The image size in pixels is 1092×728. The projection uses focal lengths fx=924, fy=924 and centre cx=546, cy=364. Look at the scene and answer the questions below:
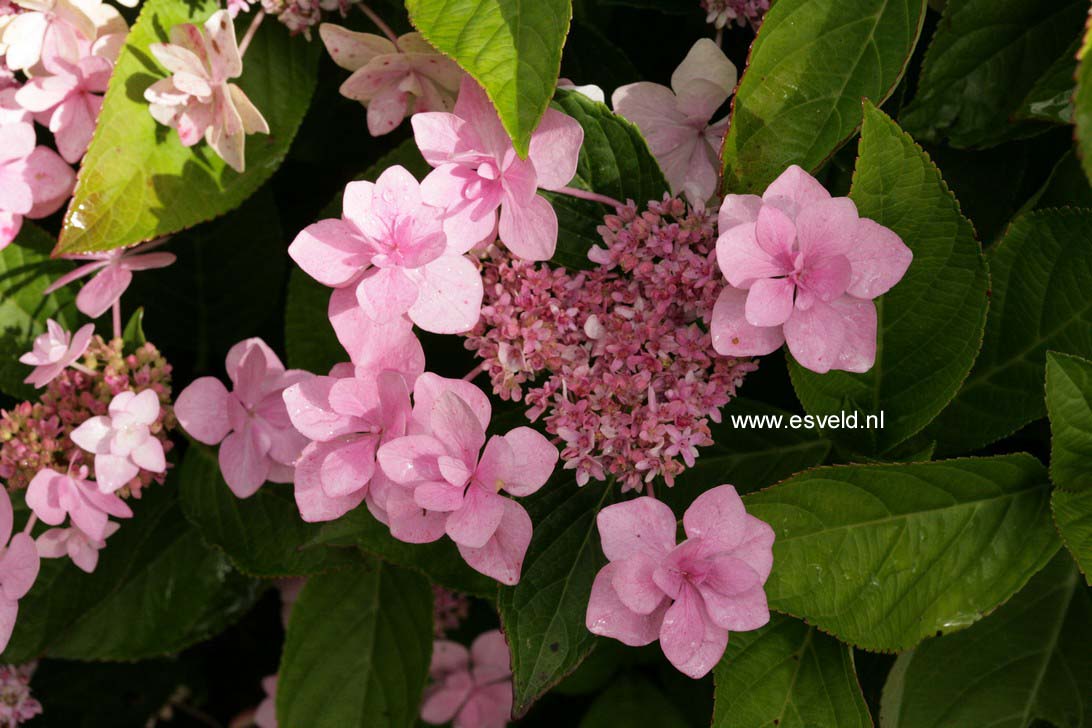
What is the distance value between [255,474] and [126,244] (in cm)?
21

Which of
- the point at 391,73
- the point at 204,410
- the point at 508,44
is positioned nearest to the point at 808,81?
the point at 508,44

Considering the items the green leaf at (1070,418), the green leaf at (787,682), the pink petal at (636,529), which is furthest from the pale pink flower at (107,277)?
the green leaf at (1070,418)

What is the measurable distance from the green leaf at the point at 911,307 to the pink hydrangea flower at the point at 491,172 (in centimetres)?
19

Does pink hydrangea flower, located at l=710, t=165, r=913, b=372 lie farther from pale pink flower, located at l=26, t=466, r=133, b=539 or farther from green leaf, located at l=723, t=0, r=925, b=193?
pale pink flower, located at l=26, t=466, r=133, b=539

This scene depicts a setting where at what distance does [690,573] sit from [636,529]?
0.15 feet

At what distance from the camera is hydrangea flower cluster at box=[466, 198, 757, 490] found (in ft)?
1.97

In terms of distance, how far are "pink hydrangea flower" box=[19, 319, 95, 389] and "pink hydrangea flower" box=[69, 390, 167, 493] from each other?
50 mm

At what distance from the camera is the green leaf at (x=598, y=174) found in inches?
24.9

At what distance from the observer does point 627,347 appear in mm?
602

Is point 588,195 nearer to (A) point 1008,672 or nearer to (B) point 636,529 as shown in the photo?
(B) point 636,529

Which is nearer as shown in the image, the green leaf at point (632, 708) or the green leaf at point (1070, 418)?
the green leaf at point (1070, 418)

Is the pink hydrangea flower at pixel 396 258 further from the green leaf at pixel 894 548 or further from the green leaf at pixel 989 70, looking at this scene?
the green leaf at pixel 989 70

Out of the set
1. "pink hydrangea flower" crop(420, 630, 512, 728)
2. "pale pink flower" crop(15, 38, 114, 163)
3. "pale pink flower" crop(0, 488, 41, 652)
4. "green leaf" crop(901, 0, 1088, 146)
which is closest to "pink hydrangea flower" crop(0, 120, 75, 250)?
"pale pink flower" crop(15, 38, 114, 163)

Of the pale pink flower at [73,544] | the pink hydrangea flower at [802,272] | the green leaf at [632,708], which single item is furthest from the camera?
the green leaf at [632,708]
